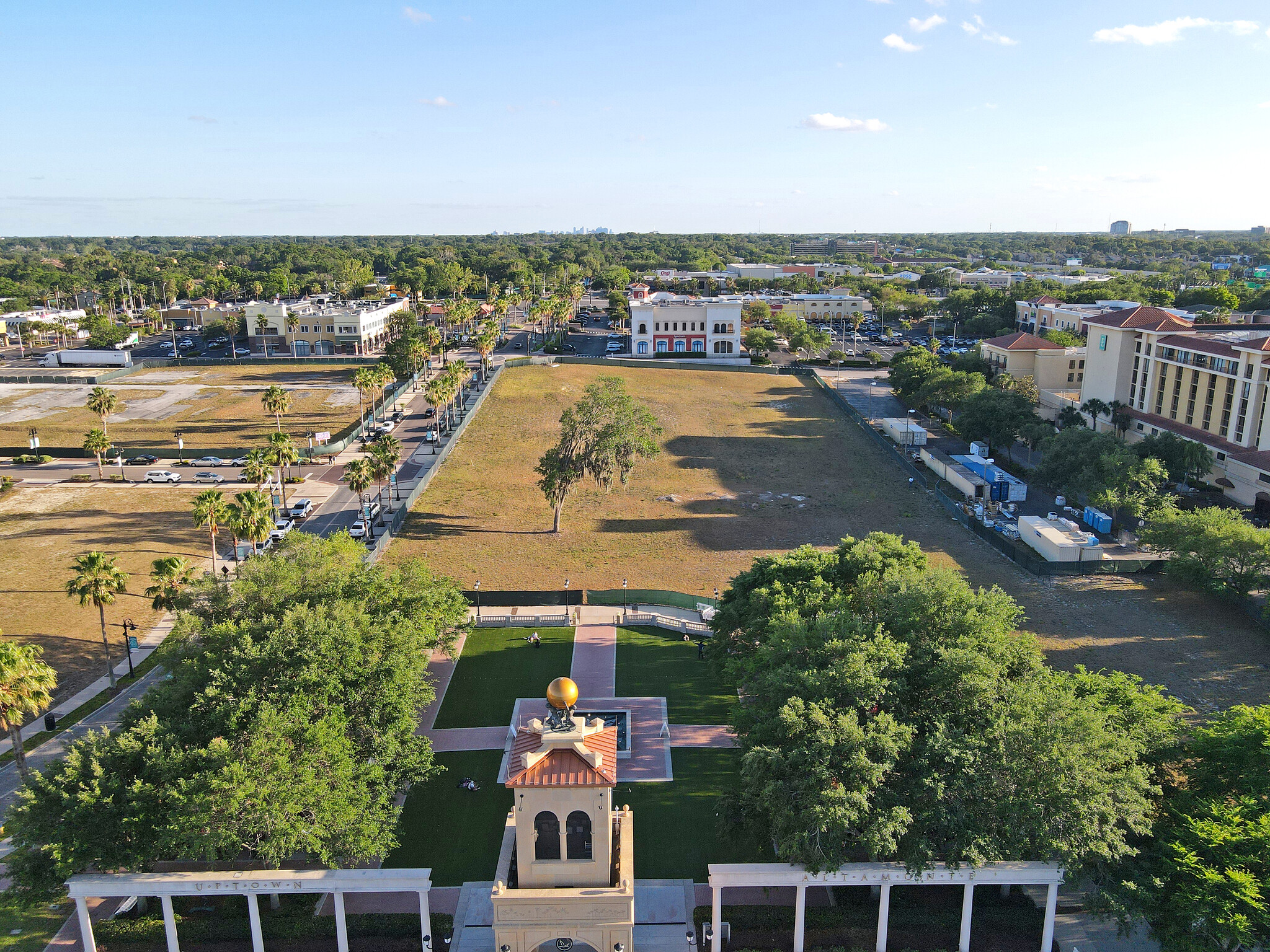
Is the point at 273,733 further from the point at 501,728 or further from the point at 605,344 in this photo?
the point at 605,344

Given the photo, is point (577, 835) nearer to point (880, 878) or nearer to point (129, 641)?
point (880, 878)

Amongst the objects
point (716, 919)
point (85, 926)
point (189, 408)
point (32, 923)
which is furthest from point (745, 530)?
point (189, 408)

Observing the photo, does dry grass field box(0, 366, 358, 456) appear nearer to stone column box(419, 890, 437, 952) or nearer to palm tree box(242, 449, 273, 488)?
palm tree box(242, 449, 273, 488)

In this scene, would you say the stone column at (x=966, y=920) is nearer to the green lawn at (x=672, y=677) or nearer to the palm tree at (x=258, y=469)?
the green lawn at (x=672, y=677)

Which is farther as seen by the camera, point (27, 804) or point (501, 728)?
point (501, 728)

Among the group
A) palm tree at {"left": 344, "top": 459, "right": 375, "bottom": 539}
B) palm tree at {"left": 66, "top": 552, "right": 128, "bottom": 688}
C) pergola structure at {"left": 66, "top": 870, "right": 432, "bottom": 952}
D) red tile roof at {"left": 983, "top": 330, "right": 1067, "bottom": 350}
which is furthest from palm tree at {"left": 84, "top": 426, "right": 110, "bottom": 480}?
red tile roof at {"left": 983, "top": 330, "right": 1067, "bottom": 350}

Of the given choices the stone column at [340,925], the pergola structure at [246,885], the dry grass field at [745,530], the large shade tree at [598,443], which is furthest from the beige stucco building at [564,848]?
the large shade tree at [598,443]

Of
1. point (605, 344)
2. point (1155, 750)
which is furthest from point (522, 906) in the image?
point (605, 344)
